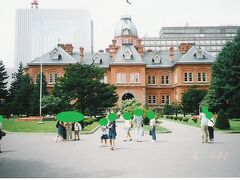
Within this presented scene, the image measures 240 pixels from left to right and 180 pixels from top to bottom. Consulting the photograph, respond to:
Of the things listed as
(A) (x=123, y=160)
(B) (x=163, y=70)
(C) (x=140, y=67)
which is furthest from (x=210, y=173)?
(B) (x=163, y=70)

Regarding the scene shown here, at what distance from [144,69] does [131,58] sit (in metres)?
2.25

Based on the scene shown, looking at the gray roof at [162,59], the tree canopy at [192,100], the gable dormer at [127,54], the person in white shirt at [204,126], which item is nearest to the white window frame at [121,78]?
the gable dormer at [127,54]

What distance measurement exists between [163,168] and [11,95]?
192 inches

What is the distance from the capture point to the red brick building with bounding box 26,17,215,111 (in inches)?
1816

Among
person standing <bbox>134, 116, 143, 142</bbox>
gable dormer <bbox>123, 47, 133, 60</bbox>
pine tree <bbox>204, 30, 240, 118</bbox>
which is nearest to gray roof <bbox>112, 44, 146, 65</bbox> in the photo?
gable dormer <bbox>123, 47, 133, 60</bbox>

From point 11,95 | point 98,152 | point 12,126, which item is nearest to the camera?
point 11,95

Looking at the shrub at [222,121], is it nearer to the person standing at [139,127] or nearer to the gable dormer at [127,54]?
the person standing at [139,127]

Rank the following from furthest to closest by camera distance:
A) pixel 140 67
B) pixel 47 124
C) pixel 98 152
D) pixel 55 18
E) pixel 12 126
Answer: pixel 140 67 → pixel 47 124 → pixel 12 126 → pixel 98 152 → pixel 55 18

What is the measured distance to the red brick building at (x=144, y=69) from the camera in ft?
151

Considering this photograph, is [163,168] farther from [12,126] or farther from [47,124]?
[47,124]

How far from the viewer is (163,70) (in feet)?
165

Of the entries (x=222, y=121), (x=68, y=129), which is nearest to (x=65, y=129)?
(x=68, y=129)

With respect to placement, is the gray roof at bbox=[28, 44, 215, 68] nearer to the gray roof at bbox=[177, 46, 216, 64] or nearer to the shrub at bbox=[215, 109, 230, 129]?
the gray roof at bbox=[177, 46, 216, 64]

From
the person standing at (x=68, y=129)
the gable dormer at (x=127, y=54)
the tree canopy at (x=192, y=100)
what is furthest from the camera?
the gable dormer at (x=127, y=54)
